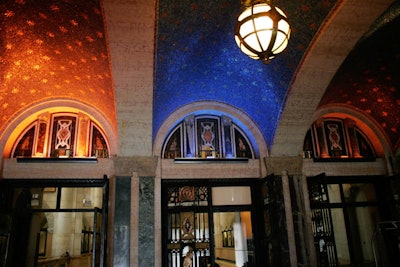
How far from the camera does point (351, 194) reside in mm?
11516

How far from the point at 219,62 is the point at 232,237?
26.0ft

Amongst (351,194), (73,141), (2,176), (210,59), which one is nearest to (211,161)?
(210,59)

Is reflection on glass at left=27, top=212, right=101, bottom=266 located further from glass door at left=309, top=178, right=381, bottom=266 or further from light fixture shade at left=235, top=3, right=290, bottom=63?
light fixture shade at left=235, top=3, right=290, bottom=63

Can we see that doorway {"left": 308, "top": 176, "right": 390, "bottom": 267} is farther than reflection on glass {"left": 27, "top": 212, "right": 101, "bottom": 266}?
No

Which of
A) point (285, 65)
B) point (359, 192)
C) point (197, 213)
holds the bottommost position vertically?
point (197, 213)

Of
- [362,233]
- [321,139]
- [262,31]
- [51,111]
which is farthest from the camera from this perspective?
[362,233]

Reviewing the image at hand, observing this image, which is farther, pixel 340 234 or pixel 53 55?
pixel 340 234

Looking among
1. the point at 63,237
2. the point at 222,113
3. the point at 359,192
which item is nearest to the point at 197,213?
the point at 222,113

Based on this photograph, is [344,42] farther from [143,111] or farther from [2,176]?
[2,176]

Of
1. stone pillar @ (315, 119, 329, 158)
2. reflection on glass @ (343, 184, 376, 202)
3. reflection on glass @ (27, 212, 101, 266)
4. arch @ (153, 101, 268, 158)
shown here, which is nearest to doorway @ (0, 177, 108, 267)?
reflection on glass @ (27, 212, 101, 266)

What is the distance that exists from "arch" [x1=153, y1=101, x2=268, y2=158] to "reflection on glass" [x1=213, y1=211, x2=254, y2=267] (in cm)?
338

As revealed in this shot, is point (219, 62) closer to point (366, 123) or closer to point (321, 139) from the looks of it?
point (321, 139)

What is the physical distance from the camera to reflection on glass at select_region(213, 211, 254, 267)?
12.1 metres

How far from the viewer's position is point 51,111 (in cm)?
877
